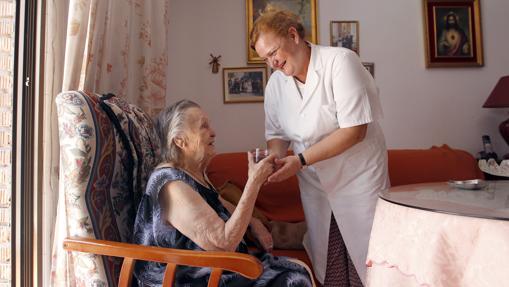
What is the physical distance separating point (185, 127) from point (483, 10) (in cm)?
293

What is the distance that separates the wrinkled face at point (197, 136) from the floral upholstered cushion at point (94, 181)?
188mm

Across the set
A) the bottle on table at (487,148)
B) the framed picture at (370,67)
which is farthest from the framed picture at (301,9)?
the bottle on table at (487,148)

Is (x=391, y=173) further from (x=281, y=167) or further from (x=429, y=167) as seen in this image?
(x=281, y=167)

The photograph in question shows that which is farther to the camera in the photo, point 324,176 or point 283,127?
point 283,127

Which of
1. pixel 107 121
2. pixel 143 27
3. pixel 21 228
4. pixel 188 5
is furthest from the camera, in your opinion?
pixel 188 5

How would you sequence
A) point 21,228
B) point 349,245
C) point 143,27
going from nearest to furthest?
point 21,228 → point 349,245 → point 143,27

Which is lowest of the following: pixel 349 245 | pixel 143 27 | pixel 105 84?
pixel 349 245

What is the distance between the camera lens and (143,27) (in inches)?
78.7

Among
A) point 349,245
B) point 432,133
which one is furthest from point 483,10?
point 349,245

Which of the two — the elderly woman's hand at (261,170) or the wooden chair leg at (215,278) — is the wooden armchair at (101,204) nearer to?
the wooden chair leg at (215,278)

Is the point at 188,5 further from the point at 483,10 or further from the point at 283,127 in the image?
the point at 483,10

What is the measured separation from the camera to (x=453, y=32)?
3.03 metres

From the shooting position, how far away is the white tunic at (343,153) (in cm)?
148

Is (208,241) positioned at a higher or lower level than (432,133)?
lower
